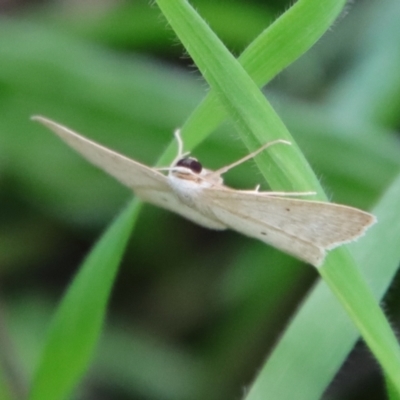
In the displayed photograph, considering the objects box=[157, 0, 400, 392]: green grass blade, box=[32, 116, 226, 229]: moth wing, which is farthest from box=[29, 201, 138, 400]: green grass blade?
box=[157, 0, 400, 392]: green grass blade

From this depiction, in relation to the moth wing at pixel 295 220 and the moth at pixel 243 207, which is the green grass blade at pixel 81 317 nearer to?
the moth at pixel 243 207

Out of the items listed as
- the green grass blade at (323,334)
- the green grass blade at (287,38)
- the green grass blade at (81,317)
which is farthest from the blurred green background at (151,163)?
the green grass blade at (287,38)

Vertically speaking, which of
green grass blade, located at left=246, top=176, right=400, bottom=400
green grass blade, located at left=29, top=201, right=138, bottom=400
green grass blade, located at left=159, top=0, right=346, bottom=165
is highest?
green grass blade, located at left=159, top=0, right=346, bottom=165

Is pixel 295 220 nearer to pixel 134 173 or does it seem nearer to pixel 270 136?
pixel 270 136

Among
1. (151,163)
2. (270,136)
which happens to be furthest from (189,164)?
(151,163)

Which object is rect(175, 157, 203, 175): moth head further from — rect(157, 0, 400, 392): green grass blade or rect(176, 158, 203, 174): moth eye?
rect(157, 0, 400, 392): green grass blade

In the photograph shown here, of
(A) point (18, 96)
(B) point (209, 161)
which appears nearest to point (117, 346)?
Answer: (B) point (209, 161)

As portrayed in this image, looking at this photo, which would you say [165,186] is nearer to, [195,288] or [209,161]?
[209,161]
